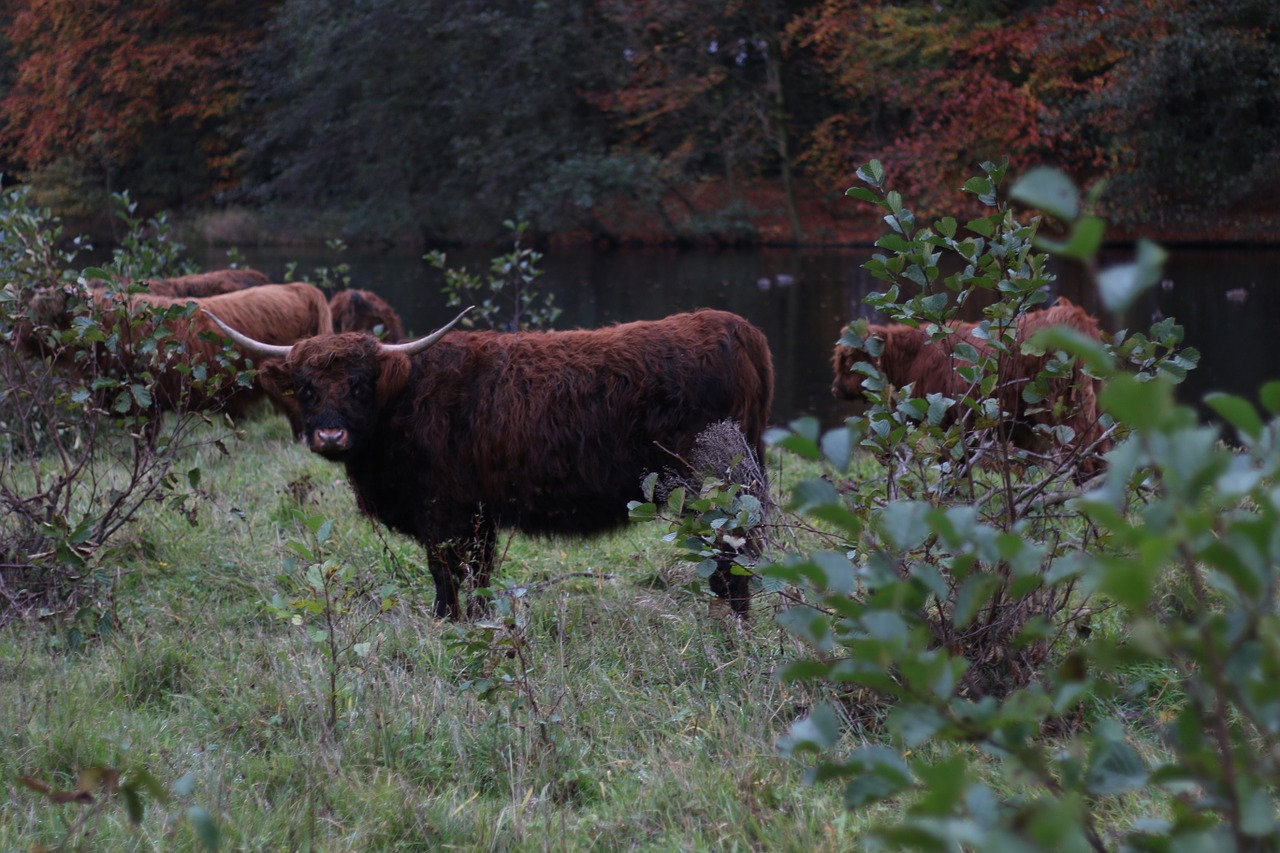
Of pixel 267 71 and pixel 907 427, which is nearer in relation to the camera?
pixel 907 427

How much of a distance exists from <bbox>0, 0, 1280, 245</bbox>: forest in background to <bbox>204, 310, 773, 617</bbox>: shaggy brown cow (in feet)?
35.8

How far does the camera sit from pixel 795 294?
16609 millimetres

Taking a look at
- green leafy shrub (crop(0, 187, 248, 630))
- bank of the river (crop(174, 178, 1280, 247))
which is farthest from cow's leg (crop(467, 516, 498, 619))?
bank of the river (crop(174, 178, 1280, 247))

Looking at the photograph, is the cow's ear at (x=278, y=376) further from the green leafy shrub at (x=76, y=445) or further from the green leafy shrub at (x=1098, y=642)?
the green leafy shrub at (x=1098, y=642)

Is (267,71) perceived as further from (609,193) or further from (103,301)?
(103,301)

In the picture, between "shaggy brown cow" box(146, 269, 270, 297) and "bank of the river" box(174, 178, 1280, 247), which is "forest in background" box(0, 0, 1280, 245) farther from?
"shaggy brown cow" box(146, 269, 270, 297)

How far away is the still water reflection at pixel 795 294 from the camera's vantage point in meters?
11.4

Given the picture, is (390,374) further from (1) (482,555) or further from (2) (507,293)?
(2) (507,293)

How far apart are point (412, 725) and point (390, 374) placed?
1776 millimetres

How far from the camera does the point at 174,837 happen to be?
2531 mm

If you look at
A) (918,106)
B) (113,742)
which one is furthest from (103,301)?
(918,106)

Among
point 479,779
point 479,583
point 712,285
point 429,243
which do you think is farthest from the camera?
point 429,243

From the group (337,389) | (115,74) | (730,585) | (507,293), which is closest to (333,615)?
A: (337,389)

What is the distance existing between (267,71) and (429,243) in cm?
676
